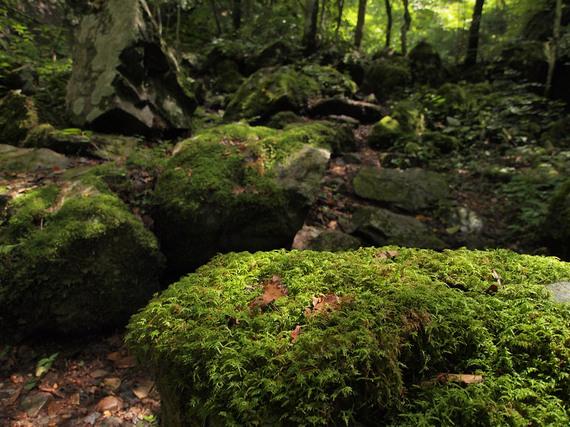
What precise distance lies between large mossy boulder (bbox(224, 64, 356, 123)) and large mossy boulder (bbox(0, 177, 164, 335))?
440 centimetres

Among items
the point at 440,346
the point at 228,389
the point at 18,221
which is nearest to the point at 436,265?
the point at 440,346

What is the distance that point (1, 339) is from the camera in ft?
11.0

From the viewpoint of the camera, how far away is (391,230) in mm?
5176

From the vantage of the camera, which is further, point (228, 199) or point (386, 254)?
point (228, 199)

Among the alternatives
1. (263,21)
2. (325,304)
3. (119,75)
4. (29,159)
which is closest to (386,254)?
(325,304)

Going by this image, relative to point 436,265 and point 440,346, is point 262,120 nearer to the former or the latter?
point 436,265

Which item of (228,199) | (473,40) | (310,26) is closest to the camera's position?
(228,199)

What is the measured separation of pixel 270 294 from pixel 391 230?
3.91 metres

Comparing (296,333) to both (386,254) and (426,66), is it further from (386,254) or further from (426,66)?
(426,66)

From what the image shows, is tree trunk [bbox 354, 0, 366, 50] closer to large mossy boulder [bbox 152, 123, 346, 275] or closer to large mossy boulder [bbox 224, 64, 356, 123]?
large mossy boulder [bbox 224, 64, 356, 123]

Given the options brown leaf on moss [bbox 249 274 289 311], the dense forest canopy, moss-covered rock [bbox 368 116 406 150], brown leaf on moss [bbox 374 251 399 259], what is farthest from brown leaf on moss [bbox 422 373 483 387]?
the dense forest canopy

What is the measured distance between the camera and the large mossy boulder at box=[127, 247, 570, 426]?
3.78ft

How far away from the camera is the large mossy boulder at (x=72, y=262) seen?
11.0 feet

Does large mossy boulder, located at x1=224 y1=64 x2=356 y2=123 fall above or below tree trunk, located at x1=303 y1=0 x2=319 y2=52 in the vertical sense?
below
